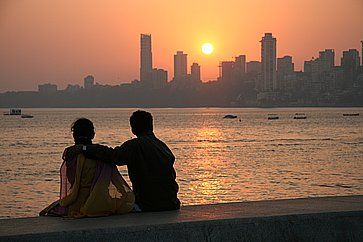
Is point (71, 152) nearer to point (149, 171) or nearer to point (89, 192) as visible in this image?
point (89, 192)

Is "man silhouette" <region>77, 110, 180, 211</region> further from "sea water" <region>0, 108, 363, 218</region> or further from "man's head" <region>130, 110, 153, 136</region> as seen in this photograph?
"sea water" <region>0, 108, 363, 218</region>

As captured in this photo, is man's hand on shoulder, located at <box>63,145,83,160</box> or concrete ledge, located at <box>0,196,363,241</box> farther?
man's hand on shoulder, located at <box>63,145,83,160</box>

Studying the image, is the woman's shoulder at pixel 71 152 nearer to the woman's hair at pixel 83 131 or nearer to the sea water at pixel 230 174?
the woman's hair at pixel 83 131

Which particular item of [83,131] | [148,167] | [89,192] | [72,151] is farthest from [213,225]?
[83,131]

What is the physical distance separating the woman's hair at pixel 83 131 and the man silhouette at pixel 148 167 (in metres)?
0.17

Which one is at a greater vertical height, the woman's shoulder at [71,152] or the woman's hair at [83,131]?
the woman's hair at [83,131]

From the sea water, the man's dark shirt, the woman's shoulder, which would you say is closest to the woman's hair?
the woman's shoulder

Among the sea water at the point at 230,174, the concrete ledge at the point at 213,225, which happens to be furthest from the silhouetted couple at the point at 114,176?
the sea water at the point at 230,174

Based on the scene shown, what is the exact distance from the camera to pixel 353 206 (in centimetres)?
652

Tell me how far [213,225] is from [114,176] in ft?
4.30

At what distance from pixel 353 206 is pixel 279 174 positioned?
116 feet

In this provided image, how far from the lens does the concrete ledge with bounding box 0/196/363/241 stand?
17.8ft

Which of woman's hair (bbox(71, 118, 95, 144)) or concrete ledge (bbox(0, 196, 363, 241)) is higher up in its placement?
woman's hair (bbox(71, 118, 95, 144))

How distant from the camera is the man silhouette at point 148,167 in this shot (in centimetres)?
679
